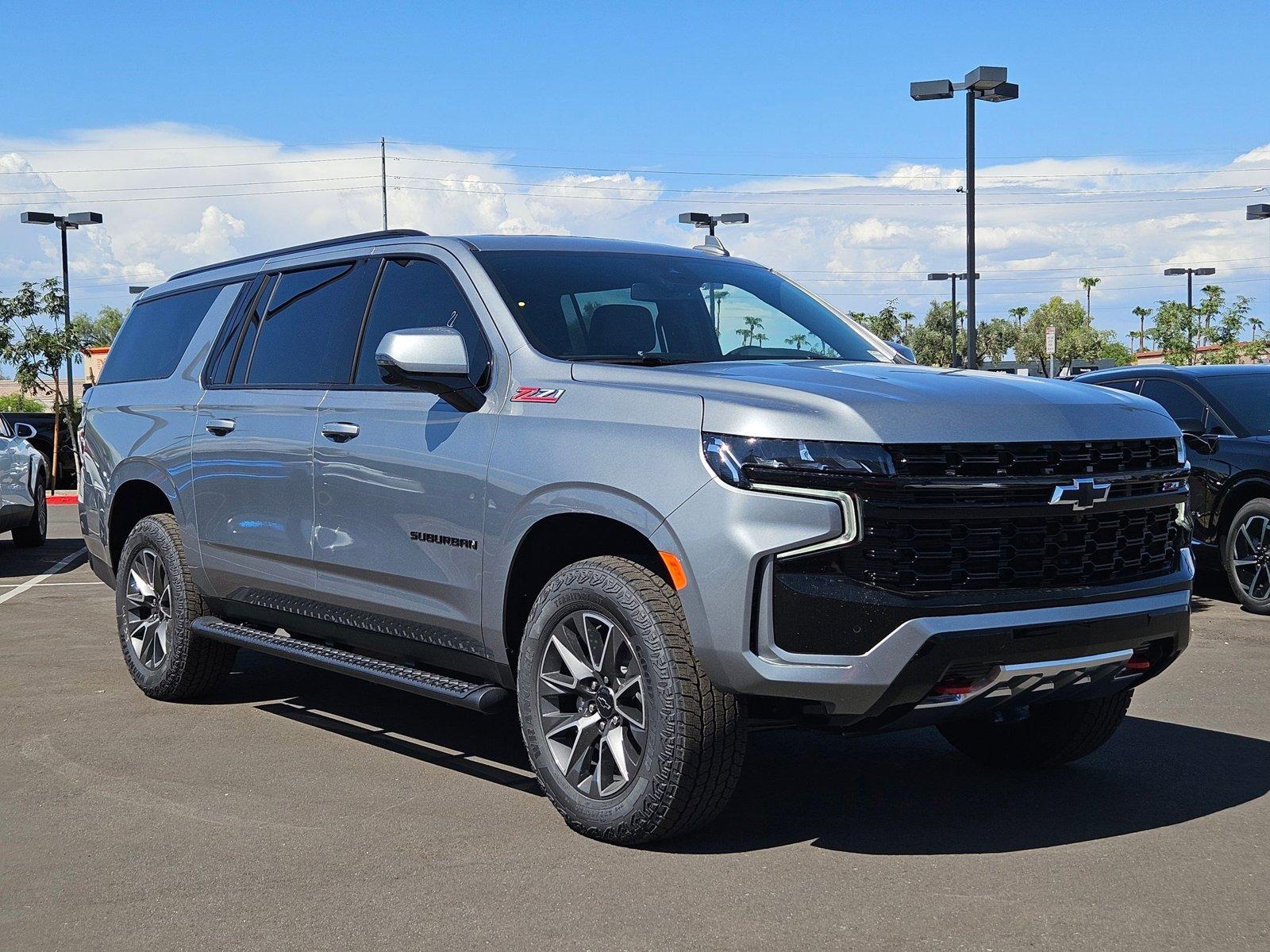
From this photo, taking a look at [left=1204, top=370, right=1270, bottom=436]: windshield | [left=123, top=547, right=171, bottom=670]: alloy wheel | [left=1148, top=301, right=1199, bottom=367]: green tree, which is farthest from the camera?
[left=1148, top=301, right=1199, bottom=367]: green tree

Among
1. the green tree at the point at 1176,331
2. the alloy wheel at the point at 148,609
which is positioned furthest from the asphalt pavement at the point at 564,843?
the green tree at the point at 1176,331

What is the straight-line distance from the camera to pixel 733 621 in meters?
4.25

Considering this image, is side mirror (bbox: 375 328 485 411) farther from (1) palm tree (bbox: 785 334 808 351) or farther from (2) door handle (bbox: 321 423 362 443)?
(1) palm tree (bbox: 785 334 808 351)

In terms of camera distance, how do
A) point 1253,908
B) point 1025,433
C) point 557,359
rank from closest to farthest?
point 1253,908 < point 1025,433 < point 557,359

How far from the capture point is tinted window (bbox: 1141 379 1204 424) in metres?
10.5

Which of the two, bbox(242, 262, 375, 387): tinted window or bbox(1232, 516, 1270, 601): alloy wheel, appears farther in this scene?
bbox(1232, 516, 1270, 601): alloy wheel

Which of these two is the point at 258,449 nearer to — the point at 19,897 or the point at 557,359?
the point at 557,359

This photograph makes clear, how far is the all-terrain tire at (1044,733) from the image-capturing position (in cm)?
543

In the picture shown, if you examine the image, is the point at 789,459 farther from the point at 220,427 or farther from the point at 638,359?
the point at 220,427

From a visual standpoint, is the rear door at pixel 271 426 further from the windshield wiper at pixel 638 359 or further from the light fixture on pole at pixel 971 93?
the light fixture on pole at pixel 971 93

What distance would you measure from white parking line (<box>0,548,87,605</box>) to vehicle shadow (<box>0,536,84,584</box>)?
59 millimetres

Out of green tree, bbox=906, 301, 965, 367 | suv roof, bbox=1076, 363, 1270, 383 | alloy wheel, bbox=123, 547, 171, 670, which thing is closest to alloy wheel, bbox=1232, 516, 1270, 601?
suv roof, bbox=1076, 363, 1270, 383

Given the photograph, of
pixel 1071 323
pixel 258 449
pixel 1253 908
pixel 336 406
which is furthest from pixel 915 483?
pixel 1071 323

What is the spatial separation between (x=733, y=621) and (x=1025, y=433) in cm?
105
